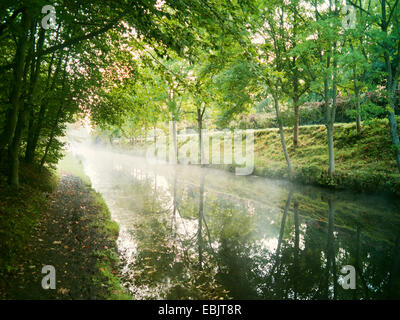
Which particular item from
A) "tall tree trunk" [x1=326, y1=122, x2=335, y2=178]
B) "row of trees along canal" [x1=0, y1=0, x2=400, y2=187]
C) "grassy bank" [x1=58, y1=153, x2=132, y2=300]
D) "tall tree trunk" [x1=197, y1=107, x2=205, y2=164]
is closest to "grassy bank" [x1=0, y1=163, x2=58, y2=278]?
"row of trees along canal" [x1=0, y1=0, x2=400, y2=187]

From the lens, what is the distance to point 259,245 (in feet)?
25.6

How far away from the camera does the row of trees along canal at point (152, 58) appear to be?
4.89 metres

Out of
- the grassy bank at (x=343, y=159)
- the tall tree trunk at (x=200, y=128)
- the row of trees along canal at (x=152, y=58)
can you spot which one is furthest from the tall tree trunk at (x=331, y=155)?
the tall tree trunk at (x=200, y=128)

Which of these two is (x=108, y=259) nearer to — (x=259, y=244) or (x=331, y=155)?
(x=259, y=244)

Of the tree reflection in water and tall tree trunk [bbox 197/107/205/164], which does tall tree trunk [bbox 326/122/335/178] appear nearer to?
the tree reflection in water

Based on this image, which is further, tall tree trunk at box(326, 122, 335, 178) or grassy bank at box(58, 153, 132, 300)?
tall tree trunk at box(326, 122, 335, 178)

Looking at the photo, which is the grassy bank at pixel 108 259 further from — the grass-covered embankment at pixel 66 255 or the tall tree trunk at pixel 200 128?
the tall tree trunk at pixel 200 128

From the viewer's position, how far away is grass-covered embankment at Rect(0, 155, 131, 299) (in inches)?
173

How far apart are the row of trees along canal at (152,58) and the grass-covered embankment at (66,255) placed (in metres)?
2.70

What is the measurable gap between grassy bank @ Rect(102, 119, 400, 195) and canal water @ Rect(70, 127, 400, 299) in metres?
1.32

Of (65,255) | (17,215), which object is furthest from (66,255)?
(17,215)

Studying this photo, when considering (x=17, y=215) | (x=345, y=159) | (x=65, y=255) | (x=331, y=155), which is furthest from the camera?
(x=345, y=159)

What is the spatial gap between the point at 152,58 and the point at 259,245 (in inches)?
371
